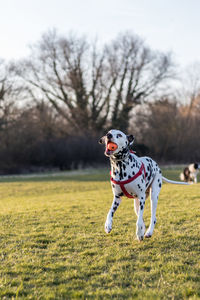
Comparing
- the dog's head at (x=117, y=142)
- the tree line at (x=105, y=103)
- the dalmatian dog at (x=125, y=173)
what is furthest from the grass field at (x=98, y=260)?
the tree line at (x=105, y=103)

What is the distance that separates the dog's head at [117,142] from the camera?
5.27 m

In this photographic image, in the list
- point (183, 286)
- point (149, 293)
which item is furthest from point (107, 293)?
point (183, 286)

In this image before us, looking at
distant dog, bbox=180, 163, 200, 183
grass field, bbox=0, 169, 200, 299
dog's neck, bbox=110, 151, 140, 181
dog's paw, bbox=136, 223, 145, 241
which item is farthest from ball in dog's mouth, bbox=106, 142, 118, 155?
distant dog, bbox=180, 163, 200, 183

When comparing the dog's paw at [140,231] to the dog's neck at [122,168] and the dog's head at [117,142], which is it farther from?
the dog's head at [117,142]

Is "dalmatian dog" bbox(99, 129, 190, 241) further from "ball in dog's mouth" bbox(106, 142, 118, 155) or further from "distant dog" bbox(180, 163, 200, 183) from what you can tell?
"distant dog" bbox(180, 163, 200, 183)

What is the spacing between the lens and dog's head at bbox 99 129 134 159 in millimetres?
5266

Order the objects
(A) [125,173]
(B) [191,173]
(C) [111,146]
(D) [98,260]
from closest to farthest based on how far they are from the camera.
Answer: (D) [98,260] → (C) [111,146] → (A) [125,173] → (B) [191,173]

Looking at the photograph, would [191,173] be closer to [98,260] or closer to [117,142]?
[117,142]

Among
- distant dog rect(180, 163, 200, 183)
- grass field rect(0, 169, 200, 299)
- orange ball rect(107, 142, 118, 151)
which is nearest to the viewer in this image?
grass field rect(0, 169, 200, 299)

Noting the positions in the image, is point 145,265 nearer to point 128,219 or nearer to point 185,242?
point 185,242

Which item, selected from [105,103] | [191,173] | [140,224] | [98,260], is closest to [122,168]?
[140,224]

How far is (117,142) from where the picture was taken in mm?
5301

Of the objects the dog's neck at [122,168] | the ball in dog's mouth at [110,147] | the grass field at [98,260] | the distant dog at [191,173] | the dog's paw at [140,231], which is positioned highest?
the ball in dog's mouth at [110,147]

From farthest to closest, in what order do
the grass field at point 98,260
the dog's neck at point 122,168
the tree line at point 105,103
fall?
the tree line at point 105,103, the dog's neck at point 122,168, the grass field at point 98,260
